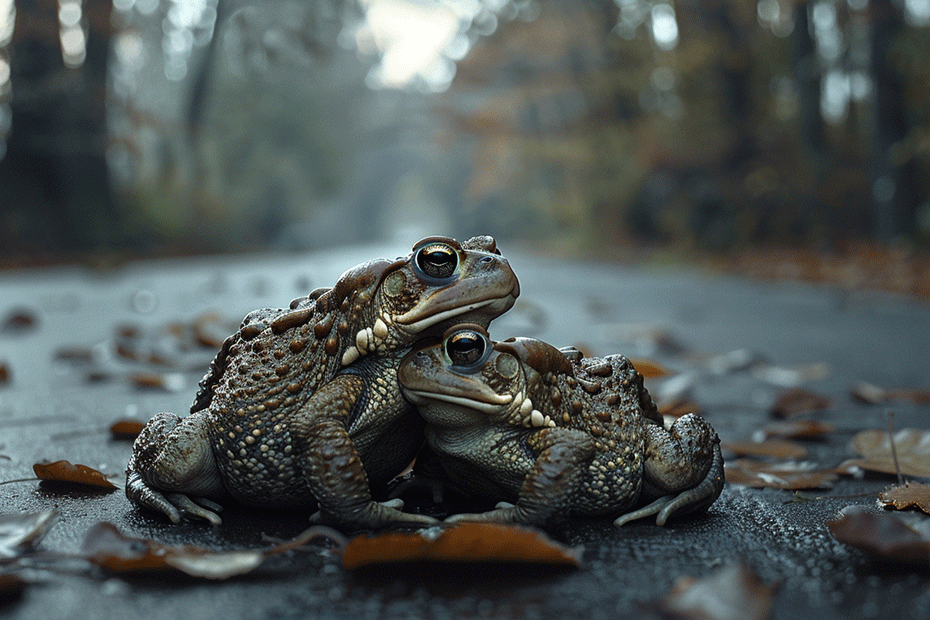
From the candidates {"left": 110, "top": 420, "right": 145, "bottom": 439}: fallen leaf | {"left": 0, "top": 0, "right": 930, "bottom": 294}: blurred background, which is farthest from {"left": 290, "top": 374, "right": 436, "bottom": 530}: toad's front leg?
{"left": 0, "top": 0, "right": 930, "bottom": 294}: blurred background

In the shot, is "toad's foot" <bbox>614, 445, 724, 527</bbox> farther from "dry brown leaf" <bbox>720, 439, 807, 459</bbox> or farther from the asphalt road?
"dry brown leaf" <bbox>720, 439, 807, 459</bbox>

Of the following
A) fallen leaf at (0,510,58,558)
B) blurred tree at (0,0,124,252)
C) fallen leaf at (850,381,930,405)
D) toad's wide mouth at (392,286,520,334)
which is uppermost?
blurred tree at (0,0,124,252)

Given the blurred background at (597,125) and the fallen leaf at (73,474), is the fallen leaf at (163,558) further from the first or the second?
the blurred background at (597,125)

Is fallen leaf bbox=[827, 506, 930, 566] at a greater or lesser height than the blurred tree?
lesser

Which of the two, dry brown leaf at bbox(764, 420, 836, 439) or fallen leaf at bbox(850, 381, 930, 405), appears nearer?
dry brown leaf at bbox(764, 420, 836, 439)

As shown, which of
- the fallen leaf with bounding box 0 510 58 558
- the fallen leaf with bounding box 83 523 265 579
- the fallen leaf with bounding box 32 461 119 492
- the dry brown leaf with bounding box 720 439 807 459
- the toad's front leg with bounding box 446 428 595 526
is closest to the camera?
the fallen leaf with bounding box 83 523 265 579

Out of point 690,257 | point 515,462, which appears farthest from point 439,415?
point 690,257

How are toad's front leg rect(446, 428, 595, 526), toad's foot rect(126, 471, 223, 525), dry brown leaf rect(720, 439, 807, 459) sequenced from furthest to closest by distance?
dry brown leaf rect(720, 439, 807, 459)
toad's foot rect(126, 471, 223, 525)
toad's front leg rect(446, 428, 595, 526)
